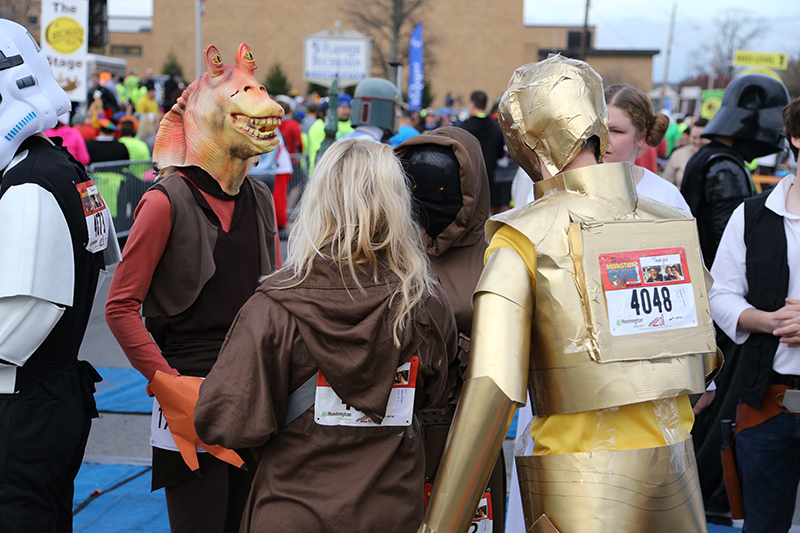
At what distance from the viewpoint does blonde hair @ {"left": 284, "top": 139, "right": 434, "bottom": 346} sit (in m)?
1.97

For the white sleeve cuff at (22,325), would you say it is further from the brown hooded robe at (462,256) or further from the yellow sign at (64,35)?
the yellow sign at (64,35)

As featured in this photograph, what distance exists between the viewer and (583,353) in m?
1.81

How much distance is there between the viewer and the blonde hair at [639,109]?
10.9 ft

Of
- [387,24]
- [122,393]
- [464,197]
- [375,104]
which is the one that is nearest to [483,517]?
[464,197]

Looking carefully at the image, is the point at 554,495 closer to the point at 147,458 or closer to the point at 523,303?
the point at 523,303

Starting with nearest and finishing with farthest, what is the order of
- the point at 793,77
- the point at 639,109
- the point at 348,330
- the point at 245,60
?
the point at 348,330 → the point at 245,60 → the point at 639,109 → the point at 793,77

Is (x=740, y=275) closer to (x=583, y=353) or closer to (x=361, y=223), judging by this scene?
(x=583, y=353)

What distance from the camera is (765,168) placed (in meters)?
12.7

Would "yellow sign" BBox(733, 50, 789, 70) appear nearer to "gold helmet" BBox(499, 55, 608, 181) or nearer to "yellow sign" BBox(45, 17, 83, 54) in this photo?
"yellow sign" BBox(45, 17, 83, 54)

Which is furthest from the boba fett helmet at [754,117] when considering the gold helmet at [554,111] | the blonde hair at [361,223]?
the blonde hair at [361,223]

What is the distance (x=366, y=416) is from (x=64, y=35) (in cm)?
867

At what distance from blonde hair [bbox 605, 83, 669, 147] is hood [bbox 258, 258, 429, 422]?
187cm

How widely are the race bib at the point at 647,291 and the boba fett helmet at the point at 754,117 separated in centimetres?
257

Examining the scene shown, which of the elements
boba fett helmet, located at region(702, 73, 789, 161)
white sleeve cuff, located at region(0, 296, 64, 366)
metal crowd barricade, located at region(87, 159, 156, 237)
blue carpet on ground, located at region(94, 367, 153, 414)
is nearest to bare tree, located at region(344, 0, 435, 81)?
metal crowd barricade, located at region(87, 159, 156, 237)
